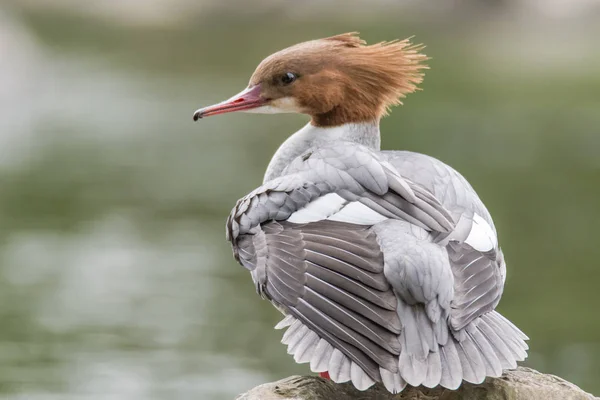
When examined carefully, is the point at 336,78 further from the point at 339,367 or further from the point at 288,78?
the point at 339,367

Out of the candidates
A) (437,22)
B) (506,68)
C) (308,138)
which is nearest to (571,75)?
(506,68)

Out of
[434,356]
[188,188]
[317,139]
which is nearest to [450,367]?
[434,356]

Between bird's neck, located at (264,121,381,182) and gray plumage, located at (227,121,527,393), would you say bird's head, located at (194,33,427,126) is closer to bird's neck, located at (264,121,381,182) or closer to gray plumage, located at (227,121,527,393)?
bird's neck, located at (264,121,381,182)

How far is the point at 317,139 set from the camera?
183 inches

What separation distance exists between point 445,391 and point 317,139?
154 centimetres

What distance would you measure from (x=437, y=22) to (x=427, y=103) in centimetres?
892

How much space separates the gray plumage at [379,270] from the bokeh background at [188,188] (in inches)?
133

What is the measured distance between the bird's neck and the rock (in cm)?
139

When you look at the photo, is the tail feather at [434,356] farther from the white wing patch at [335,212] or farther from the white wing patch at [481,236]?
the white wing patch at [335,212]

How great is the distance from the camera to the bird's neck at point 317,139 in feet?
15.2

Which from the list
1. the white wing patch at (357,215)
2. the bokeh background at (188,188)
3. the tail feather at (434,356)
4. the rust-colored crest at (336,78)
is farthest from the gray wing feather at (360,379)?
the bokeh background at (188,188)

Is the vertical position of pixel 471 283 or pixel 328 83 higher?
pixel 328 83

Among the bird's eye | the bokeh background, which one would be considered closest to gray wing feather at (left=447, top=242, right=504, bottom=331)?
the bird's eye

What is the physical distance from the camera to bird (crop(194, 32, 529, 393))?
3227mm
